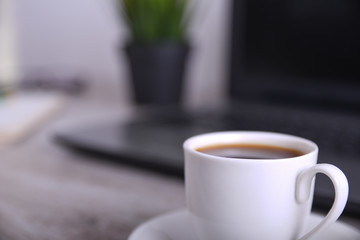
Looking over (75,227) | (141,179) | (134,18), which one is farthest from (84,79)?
(75,227)

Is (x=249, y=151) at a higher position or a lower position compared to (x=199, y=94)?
higher

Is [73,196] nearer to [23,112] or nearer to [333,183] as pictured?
[333,183]

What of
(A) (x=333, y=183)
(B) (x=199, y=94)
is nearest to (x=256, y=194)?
(A) (x=333, y=183)

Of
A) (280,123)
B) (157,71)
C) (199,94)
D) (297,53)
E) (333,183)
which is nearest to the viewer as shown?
(333,183)

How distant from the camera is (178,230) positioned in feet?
1.04

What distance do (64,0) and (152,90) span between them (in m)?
0.57

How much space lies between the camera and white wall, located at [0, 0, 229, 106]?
105 cm

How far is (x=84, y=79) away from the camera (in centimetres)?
124

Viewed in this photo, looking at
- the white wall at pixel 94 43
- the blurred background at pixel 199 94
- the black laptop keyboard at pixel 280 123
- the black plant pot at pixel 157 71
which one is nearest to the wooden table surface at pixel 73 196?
the blurred background at pixel 199 94

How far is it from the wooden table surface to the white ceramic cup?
8 centimetres

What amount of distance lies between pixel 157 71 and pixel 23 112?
0.24 meters

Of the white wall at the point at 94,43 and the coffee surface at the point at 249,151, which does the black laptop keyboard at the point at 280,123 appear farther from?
the white wall at the point at 94,43

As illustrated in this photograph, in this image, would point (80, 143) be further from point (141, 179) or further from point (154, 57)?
point (154, 57)

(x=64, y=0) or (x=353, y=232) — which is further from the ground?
(x=64, y=0)
